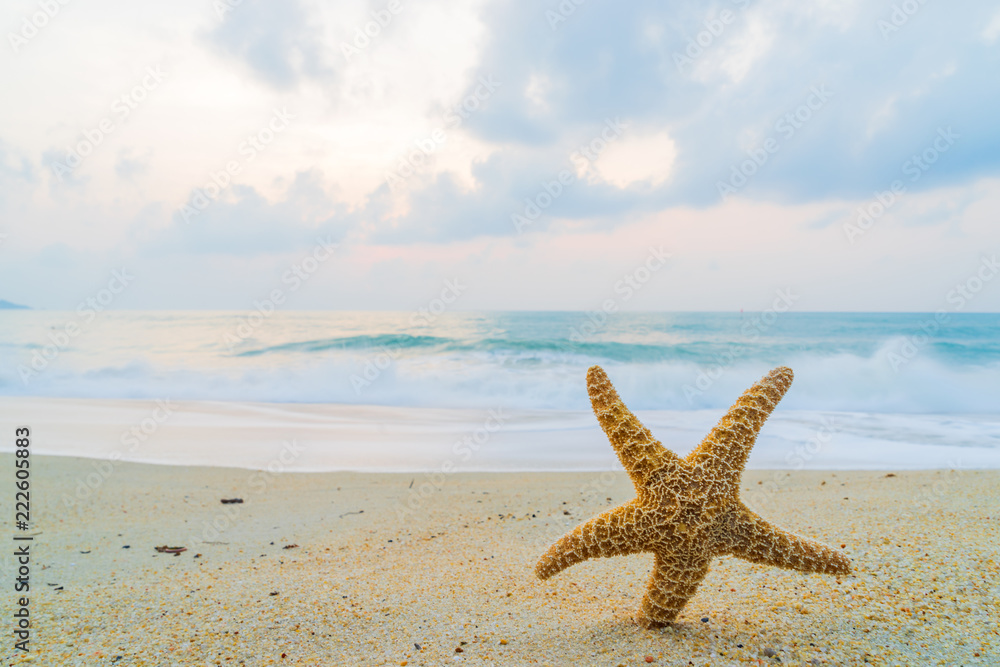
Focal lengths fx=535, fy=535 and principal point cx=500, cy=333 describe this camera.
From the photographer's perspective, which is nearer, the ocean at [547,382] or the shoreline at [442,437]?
the shoreline at [442,437]

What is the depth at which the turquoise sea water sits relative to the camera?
16.3m

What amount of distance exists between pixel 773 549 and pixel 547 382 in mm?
16572

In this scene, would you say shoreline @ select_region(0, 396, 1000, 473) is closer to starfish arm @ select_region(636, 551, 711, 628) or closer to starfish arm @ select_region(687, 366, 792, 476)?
starfish arm @ select_region(636, 551, 711, 628)

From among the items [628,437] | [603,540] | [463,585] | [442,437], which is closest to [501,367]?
[442,437]

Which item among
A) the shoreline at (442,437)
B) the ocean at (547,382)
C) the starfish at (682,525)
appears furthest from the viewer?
the ocean at (547,382)

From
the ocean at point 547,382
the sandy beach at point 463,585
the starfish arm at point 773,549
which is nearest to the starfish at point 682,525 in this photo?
the starfish arm at point 773,549

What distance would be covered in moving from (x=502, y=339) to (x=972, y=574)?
26.4 metres

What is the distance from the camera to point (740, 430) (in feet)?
9.20

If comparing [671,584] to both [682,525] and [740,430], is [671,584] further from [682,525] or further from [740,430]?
[740,430]

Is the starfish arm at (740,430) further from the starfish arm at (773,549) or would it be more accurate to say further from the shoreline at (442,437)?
the shoreline at (442,437)

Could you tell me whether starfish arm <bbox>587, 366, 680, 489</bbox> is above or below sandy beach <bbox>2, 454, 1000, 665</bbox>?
above

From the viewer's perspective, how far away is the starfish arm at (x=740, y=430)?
272 centimetres

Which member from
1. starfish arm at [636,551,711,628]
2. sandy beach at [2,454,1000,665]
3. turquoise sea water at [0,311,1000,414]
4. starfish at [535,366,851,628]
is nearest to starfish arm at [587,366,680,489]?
starfish at [535,366,851,628]

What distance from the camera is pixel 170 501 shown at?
20.5 ft
